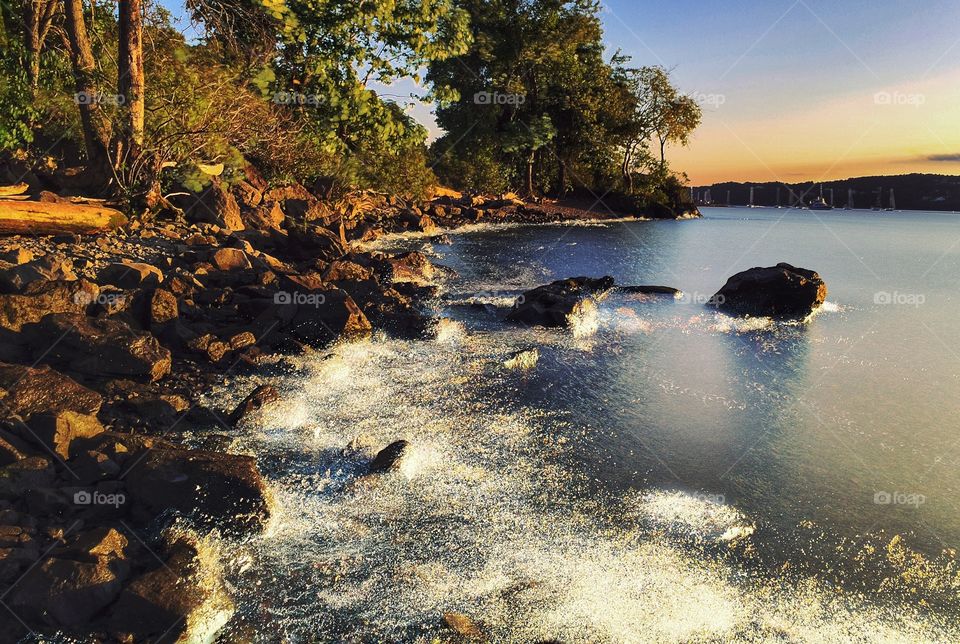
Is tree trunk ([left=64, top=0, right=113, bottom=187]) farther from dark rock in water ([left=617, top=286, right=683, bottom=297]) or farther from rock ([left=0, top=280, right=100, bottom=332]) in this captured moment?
dark rock in water ([left=617, top=286, right=683, bottom=297])

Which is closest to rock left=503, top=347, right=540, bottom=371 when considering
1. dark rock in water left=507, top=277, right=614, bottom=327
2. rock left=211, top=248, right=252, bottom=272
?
dark rock in water left=507, top=277, right=614, bottom=327

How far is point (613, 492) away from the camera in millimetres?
7086

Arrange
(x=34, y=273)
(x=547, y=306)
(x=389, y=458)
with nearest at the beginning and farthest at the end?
(x=389, y=458)
(x=34, y=273)
(x=547, y=306)

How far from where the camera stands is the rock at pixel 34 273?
1020cm

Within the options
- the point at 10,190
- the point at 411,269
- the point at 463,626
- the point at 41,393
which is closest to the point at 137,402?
the point at 41,393

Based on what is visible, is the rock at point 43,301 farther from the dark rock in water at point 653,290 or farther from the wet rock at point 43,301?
the dark rock in water at point 653,290

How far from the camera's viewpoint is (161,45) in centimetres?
2266

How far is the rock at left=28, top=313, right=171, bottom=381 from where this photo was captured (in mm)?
8938

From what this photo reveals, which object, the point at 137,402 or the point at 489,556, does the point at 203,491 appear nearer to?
the point at 137,402

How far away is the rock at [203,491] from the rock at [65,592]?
1.14 metres

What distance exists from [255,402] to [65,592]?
4.24 m

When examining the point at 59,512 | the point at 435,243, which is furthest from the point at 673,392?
the point at 435,243

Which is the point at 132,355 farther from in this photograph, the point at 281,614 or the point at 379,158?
the point at 379,158

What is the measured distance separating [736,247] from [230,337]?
36271 millimetres
